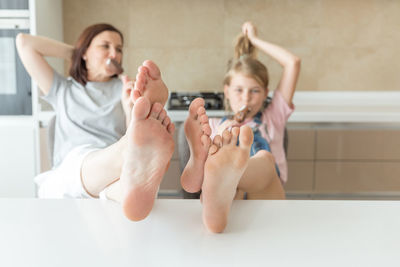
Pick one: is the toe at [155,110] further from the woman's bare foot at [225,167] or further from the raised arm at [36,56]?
the raised arm at [36,56]

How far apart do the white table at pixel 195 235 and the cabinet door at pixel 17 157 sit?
4.85ft

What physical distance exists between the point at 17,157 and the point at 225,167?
5.85ft

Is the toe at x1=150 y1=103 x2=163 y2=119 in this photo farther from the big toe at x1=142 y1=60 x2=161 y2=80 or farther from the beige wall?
the beige wall

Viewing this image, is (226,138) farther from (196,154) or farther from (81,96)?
(81,96)

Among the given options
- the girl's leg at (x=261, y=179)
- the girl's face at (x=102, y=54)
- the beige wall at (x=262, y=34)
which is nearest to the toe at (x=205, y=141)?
the girl's leg at (x=261, y=179)

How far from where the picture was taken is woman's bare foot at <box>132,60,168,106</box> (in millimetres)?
788

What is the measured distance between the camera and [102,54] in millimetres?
1812

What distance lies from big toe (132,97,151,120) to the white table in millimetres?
186

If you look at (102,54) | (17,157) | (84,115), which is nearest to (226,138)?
(84,115)

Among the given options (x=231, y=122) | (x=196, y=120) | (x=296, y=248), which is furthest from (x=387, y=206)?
(x=231, y=122)

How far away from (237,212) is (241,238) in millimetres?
120

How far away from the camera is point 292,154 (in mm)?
2191

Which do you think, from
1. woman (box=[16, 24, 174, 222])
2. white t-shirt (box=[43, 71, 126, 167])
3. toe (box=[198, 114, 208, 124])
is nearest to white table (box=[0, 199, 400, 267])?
toe (box=[198, 114, 208, 124])

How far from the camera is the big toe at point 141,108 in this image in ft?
2.37
